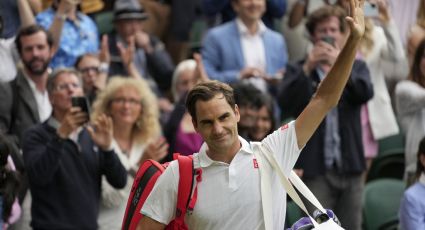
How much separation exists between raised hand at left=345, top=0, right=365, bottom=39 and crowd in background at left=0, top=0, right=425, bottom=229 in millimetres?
2716

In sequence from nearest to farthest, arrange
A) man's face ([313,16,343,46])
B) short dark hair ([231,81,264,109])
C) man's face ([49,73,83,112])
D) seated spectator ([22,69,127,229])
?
seated spectator ([22,69,127,229]) < man's face ([49,73,83,112]) < short dark hair ([231,81,264,109]) < man's face ([313,16,343,46])

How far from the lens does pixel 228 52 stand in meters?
11.2

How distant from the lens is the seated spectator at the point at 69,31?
11.0 m

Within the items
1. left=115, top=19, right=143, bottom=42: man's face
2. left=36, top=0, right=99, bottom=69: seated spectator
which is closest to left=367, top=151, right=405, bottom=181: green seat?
left=115, top=19, right=143, bottom=42: man's face

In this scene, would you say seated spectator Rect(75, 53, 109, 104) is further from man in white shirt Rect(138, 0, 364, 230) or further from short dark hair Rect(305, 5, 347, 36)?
man in white shirt Rect(138, 0, 364, 230)

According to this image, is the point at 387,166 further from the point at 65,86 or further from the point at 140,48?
the point at 65,86

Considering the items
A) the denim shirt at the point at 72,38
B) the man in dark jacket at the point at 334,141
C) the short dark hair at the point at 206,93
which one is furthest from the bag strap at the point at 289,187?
the denim shirt at the point at 72,38

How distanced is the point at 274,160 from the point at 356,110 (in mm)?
3791

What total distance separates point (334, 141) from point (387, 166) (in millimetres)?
1839

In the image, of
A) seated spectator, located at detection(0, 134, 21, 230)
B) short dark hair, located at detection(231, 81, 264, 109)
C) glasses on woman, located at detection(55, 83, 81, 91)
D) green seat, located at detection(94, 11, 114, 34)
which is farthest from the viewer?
green seat, located at detection(94, 11, 114, 34)

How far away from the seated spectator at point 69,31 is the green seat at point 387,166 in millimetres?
2906

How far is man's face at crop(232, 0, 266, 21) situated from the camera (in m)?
11.4

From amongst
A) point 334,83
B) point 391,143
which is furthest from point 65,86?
point 391,143

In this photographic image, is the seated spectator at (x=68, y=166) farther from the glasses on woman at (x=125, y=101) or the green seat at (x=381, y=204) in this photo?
the green seat at (x=381, y=204)
